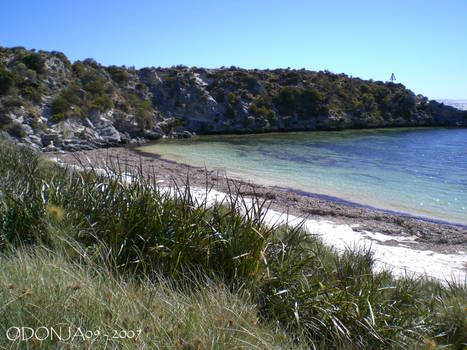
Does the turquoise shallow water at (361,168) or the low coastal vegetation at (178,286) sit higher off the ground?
the low coastal vegetation at (178,286)

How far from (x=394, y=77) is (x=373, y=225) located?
67731mm

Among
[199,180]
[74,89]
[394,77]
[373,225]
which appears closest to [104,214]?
[373,225]

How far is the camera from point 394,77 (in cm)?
6869

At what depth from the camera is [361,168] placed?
69.1 feet

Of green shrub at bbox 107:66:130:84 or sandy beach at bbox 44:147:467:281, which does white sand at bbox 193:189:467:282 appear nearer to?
sandy beach at bbox 44:147:467:281

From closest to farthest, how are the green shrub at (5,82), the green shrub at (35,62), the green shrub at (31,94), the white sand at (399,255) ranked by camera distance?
1. the white sand at (399,255)
2. the green shrub at (5,82)
3. the green shrub at (31,94)
4. the green shrub at (35,62)

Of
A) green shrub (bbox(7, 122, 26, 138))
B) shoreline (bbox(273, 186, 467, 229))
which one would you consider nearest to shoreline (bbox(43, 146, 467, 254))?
shoreline (bbox(273, 186, 467, 229))

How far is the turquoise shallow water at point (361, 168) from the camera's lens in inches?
561

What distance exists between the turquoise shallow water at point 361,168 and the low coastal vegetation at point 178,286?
992 cm

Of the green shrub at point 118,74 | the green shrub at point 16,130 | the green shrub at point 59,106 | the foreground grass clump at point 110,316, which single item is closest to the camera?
the foreground grass clump at point 110,316

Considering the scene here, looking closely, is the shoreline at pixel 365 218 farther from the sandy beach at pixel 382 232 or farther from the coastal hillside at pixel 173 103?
the coastal hillside at pixel 173 103

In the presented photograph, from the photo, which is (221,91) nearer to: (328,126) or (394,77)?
(328,126)

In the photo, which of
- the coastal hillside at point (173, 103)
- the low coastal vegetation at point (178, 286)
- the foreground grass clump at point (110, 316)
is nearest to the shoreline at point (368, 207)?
the low coastal vegetation at point (178, 286)

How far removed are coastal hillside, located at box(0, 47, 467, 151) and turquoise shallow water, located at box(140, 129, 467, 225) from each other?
638 centimetres
